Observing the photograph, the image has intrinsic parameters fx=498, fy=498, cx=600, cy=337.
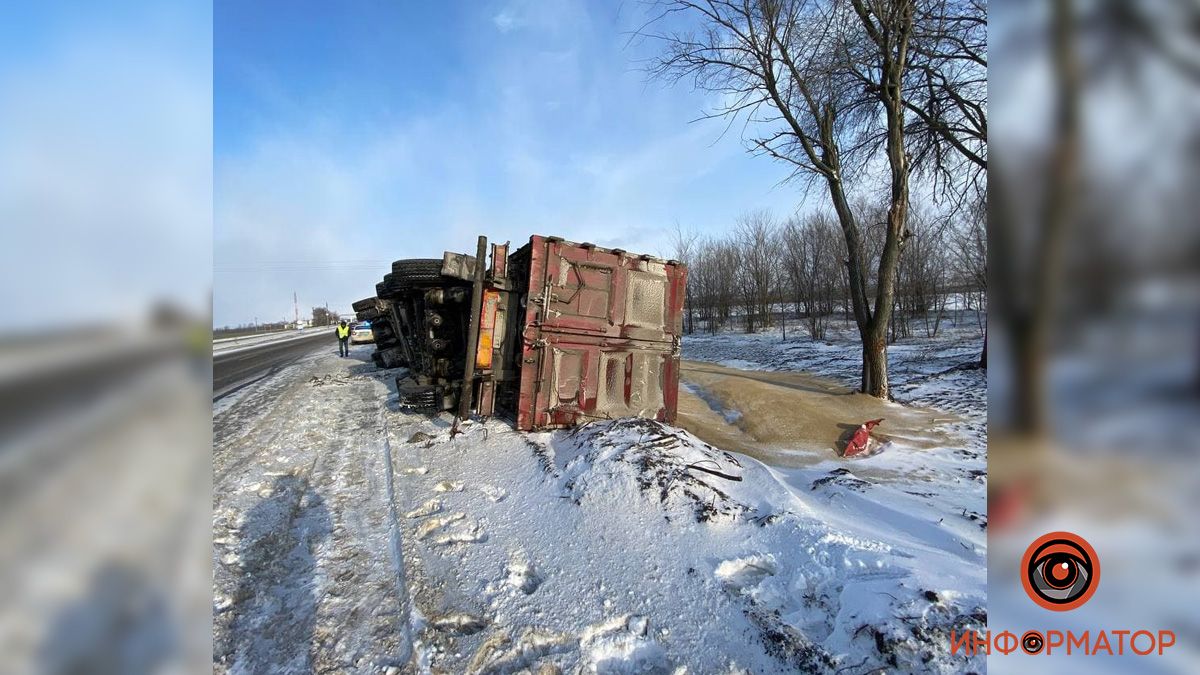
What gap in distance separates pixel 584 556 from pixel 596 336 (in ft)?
11.5

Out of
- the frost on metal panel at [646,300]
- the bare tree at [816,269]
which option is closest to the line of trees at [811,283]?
the bare tree at [816,269]

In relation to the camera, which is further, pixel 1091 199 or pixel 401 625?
pixel 401 625

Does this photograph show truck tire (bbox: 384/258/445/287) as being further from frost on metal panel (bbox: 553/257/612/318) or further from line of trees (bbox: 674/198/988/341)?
line of trees (bbox: 674/198/988/341)

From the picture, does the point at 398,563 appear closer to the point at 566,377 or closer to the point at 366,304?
the point at 566,377

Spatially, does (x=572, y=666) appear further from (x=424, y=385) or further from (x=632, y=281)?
(x=424, y=385)

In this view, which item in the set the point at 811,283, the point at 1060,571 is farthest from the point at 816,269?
the point at 1060,571

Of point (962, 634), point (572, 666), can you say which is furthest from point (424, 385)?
point (962, 634)

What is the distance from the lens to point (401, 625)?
2.67 meters

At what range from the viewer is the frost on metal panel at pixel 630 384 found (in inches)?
262

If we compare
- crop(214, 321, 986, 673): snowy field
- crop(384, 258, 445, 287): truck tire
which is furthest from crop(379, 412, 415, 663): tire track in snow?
crop(384, 258, 445, 287): truck tire

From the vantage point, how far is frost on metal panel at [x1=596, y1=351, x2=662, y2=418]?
6652 mm

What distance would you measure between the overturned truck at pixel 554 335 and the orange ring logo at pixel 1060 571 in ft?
18.3

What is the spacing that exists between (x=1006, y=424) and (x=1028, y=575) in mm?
270

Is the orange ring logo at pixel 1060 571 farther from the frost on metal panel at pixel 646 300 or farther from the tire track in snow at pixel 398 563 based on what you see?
the frost on metal panel at pixel 646 300
